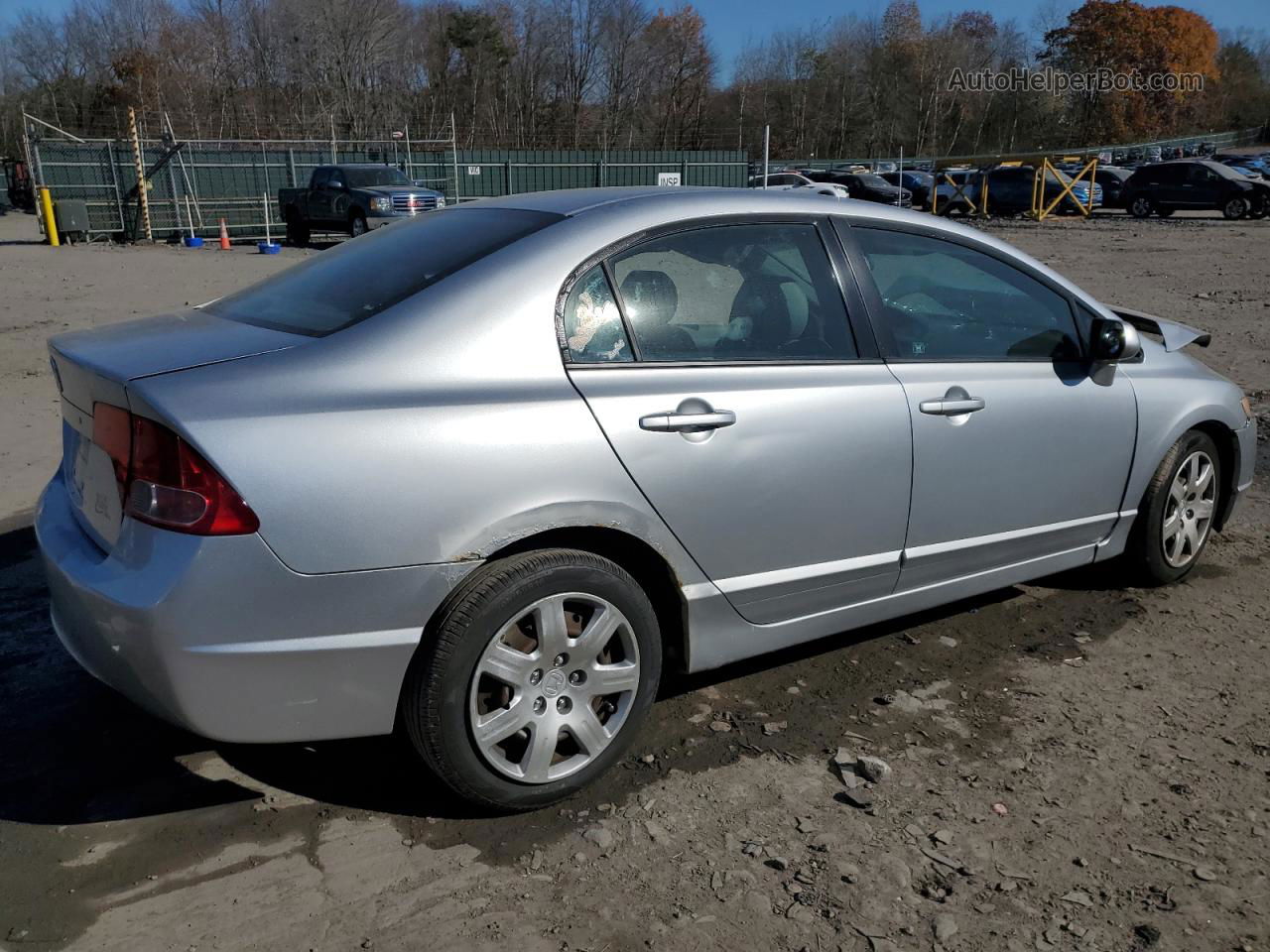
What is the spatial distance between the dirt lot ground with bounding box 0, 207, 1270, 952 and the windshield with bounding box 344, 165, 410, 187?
2130cm

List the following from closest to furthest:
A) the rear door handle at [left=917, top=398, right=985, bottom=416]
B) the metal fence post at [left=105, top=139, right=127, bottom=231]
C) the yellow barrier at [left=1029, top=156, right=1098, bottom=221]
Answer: the rear door handle at [left=917, top=398, right=985, bottom=416], the metal fence post at [left=105, top=139, right=127, bottom=231], the yellow barrier at [left=1029, top=156, right=1098, bottom=221]

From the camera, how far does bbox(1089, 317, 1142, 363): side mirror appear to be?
3977mm

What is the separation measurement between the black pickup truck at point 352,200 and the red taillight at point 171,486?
2072cm

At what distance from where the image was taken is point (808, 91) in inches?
3196

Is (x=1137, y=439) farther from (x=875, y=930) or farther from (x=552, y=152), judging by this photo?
(x=552, y=152)

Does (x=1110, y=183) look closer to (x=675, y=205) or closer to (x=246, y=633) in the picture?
(x=675, y=205)

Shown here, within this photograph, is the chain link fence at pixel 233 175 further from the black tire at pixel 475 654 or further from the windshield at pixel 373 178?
the black tire at pixel 475 654

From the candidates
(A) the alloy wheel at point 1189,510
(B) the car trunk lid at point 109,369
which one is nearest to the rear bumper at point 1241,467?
(A) the alloy wheel at point 1189,510

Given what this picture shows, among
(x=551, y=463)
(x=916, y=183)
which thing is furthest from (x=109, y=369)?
(x=916, y=183)

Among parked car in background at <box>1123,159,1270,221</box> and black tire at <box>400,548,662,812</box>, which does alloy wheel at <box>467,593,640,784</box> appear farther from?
parked car in background at <box>1123,159,1270,221</box>

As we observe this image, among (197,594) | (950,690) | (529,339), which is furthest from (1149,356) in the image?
(197,594)

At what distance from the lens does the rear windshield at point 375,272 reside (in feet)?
9.77

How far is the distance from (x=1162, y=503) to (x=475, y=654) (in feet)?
10.1

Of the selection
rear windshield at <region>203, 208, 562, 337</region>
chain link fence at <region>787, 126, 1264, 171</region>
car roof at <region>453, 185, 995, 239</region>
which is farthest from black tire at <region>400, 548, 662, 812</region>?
chain link fence at <region>787, 126, 1264, 171</region>
